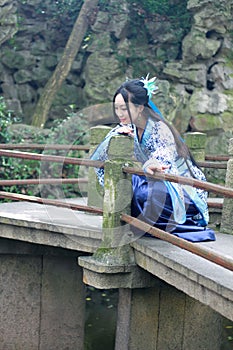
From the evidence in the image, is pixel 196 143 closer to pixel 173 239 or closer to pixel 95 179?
pixel 95 179

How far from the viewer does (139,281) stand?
15.0ft

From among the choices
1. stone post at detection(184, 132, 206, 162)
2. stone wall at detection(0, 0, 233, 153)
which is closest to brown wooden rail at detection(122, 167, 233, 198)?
stone post at detection(184, 132, 206, 162)

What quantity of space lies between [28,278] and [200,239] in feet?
6.93

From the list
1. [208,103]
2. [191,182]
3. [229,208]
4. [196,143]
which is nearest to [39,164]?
[208,103]

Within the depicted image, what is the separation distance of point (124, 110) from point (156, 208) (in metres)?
0.82

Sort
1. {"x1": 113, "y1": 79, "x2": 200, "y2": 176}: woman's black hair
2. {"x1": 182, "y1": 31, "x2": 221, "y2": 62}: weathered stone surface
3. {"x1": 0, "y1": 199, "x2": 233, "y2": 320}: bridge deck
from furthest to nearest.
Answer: {"x1": 182, "y1": 31, "x2": 221, "y2": 62}: weathered stone surface
{"x1": 113, "y1": 79, "x2": 200, "y2": 176}: woman's black hair
{"x1": 0, "y1": 199, "x2": 233, "y2": 320}: bridge deck

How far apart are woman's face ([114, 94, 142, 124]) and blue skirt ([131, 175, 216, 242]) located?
20.2 inches

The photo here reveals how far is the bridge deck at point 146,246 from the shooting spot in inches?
137

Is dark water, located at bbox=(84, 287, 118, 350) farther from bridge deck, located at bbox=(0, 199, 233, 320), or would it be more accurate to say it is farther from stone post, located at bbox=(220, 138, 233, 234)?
stone post, located at bbox=(220, 138, 233, 234)

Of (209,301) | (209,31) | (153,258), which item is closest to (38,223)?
(153,258)

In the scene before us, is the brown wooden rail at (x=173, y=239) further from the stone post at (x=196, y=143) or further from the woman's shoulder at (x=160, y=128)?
the stone post at (x=196, y=143)

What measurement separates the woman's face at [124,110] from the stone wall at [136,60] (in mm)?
5335

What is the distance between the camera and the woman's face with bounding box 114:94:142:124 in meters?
4.66

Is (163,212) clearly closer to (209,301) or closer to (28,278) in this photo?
(209,301)
